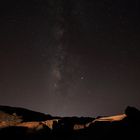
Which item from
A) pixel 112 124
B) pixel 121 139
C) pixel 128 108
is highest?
pixel 128 108

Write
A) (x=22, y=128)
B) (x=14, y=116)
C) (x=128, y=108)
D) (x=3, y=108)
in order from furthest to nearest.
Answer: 1. (x=3, y=108)
2. (x=14, y=116)
3. (x=128, y=108)
4. (x=22, y=128)

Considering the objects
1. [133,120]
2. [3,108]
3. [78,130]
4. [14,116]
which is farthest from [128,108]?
[3,108]

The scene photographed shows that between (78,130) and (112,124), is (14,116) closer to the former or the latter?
(78,130)

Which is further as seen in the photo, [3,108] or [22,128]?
[3,108]

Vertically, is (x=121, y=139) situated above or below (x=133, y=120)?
below

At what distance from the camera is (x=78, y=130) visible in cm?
2194

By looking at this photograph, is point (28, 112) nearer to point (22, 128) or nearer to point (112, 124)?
point (22, 128)

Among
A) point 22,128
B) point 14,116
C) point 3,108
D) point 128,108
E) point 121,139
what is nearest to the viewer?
point 121,139

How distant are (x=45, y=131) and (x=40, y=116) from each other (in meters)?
6.23

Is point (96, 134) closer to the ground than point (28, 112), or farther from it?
closer to the ground

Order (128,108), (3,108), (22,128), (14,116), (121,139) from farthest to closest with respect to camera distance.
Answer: (3,108), (14,116), (128,108), (22,128), (121,139)

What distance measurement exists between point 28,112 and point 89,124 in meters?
8.70

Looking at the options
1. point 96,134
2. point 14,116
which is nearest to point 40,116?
point 14,116

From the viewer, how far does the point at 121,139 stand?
19375 millimetres
